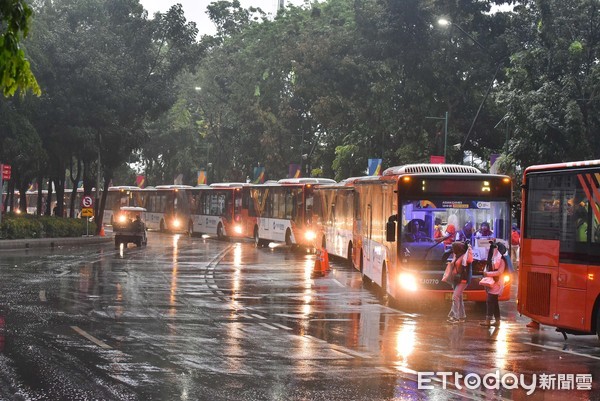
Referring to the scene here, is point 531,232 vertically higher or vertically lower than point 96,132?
lower

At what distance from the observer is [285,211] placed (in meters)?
53.1

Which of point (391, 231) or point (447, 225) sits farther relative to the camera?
point (391, 231)

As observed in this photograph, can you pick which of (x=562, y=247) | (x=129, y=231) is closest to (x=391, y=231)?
(x=562, y=247)

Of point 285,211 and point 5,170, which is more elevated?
point 5,170

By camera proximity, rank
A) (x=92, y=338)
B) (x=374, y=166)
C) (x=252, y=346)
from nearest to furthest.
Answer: (x=252, y=346), (x=92, y=338), (x=374, y=166)

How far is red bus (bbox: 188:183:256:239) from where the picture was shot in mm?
63084

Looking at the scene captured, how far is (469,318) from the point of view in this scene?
21828mm

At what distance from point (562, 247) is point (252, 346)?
5389 millimetres

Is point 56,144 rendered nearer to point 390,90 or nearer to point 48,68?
point 48,68

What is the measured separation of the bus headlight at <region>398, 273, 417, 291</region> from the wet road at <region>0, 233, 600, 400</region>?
606 mm

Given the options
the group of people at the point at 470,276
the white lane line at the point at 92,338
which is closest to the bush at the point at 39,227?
the group of people at the point at 470,276

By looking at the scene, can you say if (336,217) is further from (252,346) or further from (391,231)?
(252,346)

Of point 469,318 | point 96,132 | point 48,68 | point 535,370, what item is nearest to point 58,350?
point 535,370

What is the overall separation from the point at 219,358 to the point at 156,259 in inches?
1047
